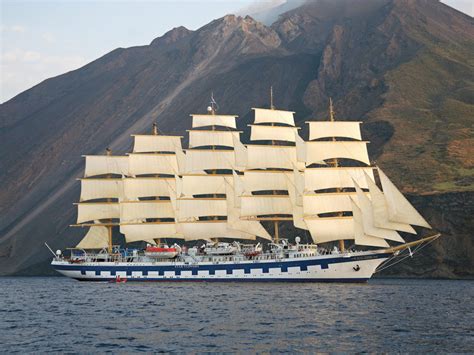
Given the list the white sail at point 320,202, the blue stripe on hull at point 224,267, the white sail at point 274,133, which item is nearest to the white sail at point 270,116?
the white sail at point 274,133

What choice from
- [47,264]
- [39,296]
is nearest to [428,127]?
[47,264]

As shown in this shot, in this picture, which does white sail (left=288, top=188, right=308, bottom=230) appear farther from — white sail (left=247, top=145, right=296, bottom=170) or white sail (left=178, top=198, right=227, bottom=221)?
white sail (left=178, top=198, right=227, bottom=221)

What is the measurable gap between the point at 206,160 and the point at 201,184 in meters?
4.55

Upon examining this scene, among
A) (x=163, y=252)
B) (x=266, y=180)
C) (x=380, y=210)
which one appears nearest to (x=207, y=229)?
(x=163, y=252)

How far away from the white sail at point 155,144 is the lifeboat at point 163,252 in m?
19.8

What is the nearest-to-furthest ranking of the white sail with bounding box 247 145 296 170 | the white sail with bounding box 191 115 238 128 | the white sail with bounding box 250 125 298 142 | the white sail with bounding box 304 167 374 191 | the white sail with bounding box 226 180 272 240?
1. the white sail with bounding box 304 167 374 191
2. the white sail with bounding box 226 180 272 240
3. the white sail with bounding box 247 145 296 170
4. the white sail with bounding box 250 125 298 142
5. the white sail with bounding box 191 115 238 128

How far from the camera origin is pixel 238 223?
115m

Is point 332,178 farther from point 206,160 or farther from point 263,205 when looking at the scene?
point 206,160

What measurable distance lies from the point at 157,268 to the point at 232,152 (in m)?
23.7

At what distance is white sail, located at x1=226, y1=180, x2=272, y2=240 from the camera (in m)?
114

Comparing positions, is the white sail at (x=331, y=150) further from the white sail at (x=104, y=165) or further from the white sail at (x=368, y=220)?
the white sail at (x=104, y=165)

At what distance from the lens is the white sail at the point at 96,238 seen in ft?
431

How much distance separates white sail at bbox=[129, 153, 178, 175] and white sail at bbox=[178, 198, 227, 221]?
9570mm

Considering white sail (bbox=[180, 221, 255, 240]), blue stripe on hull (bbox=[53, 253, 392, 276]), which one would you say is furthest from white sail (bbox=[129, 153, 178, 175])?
blue stripe on hull (bbox=[53, 253, 392, 276])
